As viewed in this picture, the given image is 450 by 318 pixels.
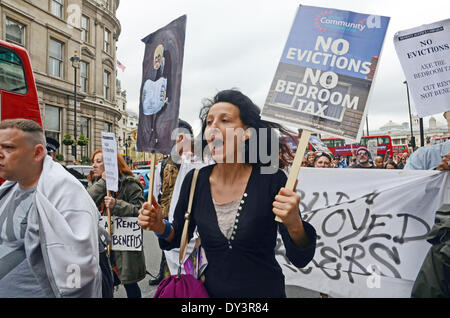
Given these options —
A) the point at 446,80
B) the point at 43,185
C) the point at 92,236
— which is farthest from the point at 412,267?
the point at 43,185

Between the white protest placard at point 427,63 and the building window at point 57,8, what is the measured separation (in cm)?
2797

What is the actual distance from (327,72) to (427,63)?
1.52 metres

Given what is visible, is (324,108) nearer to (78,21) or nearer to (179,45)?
(179,45)

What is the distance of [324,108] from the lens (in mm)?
1543

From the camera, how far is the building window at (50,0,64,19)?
79.9 ft

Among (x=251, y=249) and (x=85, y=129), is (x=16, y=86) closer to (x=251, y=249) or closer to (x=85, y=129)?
(x=251, y=249)

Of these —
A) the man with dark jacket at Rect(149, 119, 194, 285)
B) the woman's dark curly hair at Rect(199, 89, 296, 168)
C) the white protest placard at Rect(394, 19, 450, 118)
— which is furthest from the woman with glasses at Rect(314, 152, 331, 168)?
the woman's dark curly hair at Rect(199, 89, 296, 168)

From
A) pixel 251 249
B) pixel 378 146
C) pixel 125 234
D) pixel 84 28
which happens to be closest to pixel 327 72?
pixel 251 249

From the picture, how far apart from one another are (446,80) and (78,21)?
3107 centimetres

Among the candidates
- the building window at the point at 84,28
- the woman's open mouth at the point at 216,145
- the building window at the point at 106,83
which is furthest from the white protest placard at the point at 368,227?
the building window at the point at 106,83

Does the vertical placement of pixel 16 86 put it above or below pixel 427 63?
below

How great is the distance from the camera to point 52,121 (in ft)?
79.8

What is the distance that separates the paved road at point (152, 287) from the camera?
3.51 meters
